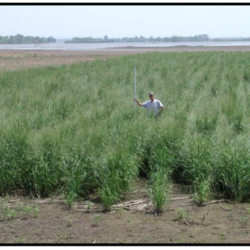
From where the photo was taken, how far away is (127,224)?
6648 millimetres

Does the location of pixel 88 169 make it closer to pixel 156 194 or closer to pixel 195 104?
pixel 156 194

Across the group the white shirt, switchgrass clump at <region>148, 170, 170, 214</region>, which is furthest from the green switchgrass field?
the white shirt

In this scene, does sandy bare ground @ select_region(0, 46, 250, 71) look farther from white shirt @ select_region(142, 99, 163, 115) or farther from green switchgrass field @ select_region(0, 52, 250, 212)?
green switchgrass field @ select_region(0, 52, 250, 212)

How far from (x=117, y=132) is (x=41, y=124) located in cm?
251

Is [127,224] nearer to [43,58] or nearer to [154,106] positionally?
[154,106]

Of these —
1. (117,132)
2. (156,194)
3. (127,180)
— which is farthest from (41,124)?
(156,194)

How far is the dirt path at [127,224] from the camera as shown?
20.0ft

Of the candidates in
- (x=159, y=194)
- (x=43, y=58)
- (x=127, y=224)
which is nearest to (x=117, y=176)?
(x=159, y=194)

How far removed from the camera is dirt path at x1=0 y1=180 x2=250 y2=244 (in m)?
6.10

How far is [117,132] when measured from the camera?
9797mm

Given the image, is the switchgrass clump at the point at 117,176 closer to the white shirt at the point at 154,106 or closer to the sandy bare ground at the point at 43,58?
the white shirt at the point at 154,106

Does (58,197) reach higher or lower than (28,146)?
lower

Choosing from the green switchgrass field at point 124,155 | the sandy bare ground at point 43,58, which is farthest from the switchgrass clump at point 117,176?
the sandy bare ground at point 43,58

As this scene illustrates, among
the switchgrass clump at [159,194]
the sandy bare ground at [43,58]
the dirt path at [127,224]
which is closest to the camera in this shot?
the dirt path at [127,224]
